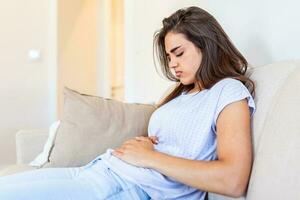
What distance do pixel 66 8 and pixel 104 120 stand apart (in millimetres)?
2845

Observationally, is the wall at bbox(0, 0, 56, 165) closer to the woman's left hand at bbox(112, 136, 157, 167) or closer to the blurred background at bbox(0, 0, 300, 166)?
the blurred background at bbox(0, 0, 300, 166)

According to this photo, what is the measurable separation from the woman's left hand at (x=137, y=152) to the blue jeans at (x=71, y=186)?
63 millimetres

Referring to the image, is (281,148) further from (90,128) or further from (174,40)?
(90,128)

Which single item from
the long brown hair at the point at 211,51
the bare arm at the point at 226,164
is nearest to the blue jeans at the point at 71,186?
the bare arm at the point at 226,164

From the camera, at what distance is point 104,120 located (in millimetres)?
1645

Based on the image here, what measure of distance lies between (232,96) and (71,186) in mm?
543

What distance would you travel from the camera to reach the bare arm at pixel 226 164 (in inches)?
40.5

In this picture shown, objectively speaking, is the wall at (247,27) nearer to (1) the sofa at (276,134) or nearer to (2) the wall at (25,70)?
(1) the sofa at (276,134)

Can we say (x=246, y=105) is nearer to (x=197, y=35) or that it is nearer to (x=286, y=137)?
(x=286, y=137)

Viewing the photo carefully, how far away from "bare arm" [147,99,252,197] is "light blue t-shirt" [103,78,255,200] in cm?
4

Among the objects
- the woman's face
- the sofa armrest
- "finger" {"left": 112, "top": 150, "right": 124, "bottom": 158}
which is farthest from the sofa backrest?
the sofa armrest

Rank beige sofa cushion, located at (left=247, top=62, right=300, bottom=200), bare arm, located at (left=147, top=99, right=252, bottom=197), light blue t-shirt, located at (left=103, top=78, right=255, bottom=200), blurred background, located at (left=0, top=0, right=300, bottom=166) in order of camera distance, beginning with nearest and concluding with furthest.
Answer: beige sofa cushion, located at (left=247, top=62, right=300, bottom=200), bare arm, located at (left=147, top=99, right=252, bottom=197), light blue t-shirt, located at (left=103, top=78, right=255, bottom=200), blurred background, located at (left=0, top=0, right=300, bottom=166)

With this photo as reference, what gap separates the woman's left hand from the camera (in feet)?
3.87

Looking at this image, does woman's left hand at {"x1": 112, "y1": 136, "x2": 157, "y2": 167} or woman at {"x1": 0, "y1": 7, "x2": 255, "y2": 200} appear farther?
woman's left hand at {"x1": 112, "y1": 136, "x2": 157, "y2": 167}
